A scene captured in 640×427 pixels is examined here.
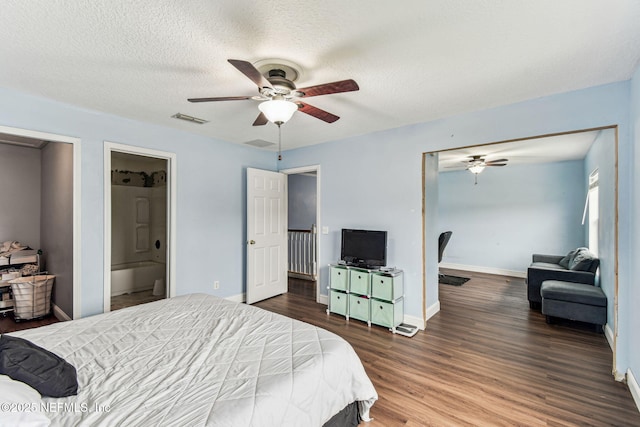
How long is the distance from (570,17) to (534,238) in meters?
5.68

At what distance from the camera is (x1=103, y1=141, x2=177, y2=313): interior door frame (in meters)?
3.19

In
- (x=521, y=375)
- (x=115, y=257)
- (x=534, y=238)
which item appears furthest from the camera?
(x=534, y=238)

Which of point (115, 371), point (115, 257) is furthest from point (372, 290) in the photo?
point (115, 257)

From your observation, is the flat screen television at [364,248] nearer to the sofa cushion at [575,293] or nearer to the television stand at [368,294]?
the television stand at [368,294]

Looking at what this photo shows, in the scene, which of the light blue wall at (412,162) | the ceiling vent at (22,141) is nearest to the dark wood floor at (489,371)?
the light blue wall at (412,162)

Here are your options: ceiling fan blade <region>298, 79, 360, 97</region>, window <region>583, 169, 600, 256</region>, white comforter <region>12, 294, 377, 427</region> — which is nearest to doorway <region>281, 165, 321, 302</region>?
ceiling fan blade <region>298, 79, 360, 97</region>

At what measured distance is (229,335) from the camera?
1.95 metres

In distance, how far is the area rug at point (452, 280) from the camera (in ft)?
18.7

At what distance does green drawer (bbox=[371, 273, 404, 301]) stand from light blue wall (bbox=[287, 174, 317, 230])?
3.27 meters

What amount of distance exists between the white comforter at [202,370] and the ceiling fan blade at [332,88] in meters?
1.64

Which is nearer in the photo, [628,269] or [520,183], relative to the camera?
[628,269]

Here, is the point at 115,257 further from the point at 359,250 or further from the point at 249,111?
the point at 359,250

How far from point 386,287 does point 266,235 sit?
210 centimetres

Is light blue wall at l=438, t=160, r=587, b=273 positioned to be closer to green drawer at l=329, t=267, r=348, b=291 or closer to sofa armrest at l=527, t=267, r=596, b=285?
sofa armrest at l=527, t=267, r=596, b=285
